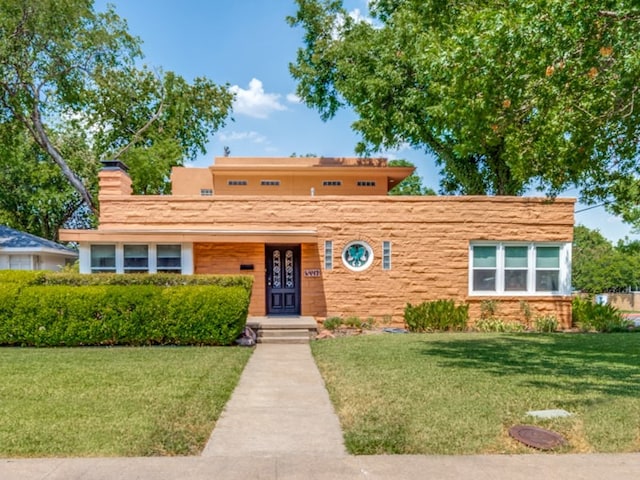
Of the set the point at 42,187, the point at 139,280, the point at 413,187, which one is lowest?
the point at 139,280

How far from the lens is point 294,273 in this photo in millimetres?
14602

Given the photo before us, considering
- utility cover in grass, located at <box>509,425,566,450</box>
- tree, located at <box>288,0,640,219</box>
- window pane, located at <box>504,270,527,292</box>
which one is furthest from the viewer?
window pane, located at <box>504,270,527,292</box>

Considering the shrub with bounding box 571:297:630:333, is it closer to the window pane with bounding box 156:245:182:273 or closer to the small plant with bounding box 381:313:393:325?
the small plant with bounding box 381:313:393:325

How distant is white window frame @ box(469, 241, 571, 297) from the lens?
47.4 feet

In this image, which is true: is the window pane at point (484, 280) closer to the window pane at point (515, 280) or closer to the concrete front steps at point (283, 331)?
the window pane at point (515, 280)

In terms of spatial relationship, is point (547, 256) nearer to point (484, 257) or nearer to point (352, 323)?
point (484, 257)

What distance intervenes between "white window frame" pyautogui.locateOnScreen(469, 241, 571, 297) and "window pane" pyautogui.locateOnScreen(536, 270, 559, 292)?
9cm

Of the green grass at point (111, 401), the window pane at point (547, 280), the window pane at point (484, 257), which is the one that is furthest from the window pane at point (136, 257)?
the window pane at point (547, 280)

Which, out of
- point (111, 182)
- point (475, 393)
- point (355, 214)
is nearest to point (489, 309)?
point (355, 214)

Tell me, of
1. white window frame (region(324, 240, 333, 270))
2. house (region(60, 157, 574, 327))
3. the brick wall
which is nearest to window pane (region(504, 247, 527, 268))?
house (region(60, 157, 574, 327))

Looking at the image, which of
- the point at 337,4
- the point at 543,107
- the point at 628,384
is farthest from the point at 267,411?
the point at 337,4

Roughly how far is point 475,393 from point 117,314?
7720 mm

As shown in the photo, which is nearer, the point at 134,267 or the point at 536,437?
the point at 536,437

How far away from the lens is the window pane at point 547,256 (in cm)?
1459
